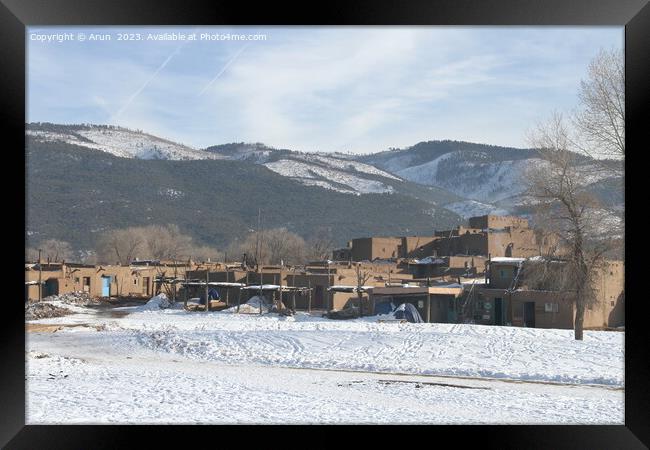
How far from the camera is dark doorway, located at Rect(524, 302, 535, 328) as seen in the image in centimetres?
4041

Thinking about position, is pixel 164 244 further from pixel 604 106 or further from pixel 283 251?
pixel 604 106

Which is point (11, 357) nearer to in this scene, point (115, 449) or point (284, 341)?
point (115, 449)

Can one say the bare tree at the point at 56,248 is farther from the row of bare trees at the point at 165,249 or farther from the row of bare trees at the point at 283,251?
the row of bare trees at the point at 283,251

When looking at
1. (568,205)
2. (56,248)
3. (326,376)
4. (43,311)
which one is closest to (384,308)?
(43,311)

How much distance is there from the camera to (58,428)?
32.4ft

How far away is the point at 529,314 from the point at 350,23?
3309 centimetres

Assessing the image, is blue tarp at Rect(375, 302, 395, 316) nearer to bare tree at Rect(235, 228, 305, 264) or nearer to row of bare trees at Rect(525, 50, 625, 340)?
row of bare trees at Rect(525, 50, 625, 340)

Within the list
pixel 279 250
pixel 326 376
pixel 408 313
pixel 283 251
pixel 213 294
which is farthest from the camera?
pixel 283 251

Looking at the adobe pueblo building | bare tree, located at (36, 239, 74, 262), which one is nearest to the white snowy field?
the adobe pueblo building

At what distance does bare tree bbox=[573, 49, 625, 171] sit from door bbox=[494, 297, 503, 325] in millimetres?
20256

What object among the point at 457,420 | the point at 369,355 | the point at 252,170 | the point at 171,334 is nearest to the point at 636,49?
the point at 457,420

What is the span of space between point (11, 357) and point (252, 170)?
7103 inches

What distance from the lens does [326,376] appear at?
2078 cm

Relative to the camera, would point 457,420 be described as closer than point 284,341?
Yes
